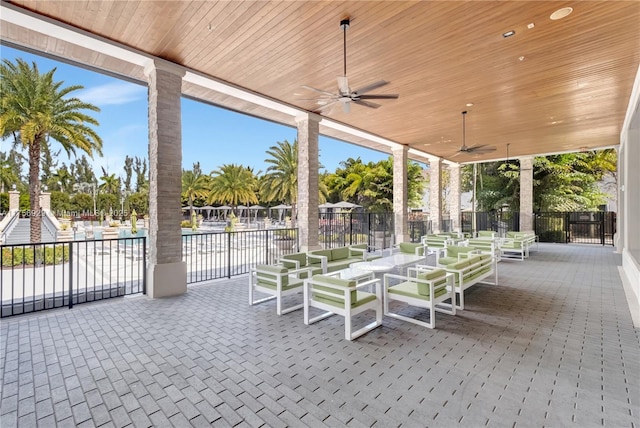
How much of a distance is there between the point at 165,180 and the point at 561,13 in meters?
6.29

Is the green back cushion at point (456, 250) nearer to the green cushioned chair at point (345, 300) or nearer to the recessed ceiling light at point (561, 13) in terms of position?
the green cushioned chair at point (345, 300)

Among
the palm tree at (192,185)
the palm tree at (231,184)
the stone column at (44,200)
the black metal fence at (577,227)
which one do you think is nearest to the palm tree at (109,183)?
the palm tree at (192,185)

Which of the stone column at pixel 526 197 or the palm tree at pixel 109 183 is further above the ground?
the palm tree at pixel 109 183

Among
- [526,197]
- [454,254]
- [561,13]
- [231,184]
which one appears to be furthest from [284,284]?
[231,184]

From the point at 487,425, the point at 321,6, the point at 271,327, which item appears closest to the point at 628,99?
the point at 321,6

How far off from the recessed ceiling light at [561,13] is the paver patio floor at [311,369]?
403 centimetres

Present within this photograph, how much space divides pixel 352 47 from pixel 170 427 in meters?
5.19

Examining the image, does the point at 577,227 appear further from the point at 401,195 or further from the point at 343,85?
the point at 343,85

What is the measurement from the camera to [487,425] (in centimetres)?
214

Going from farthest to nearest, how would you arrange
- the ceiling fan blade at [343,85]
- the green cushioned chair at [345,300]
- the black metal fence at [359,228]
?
1. the black metal fence at [359,228]
2. the ceiling fan blade at [343,85]
3. the green cushioned chair at [345,300]

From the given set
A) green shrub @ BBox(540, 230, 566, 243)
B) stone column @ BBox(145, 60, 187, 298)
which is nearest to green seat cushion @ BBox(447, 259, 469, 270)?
stone column @ BBox(145, 60, 187, 298)

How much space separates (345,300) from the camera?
12.0 ft

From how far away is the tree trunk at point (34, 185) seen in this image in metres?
10.3

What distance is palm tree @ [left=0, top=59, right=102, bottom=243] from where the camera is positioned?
32.3 ft
